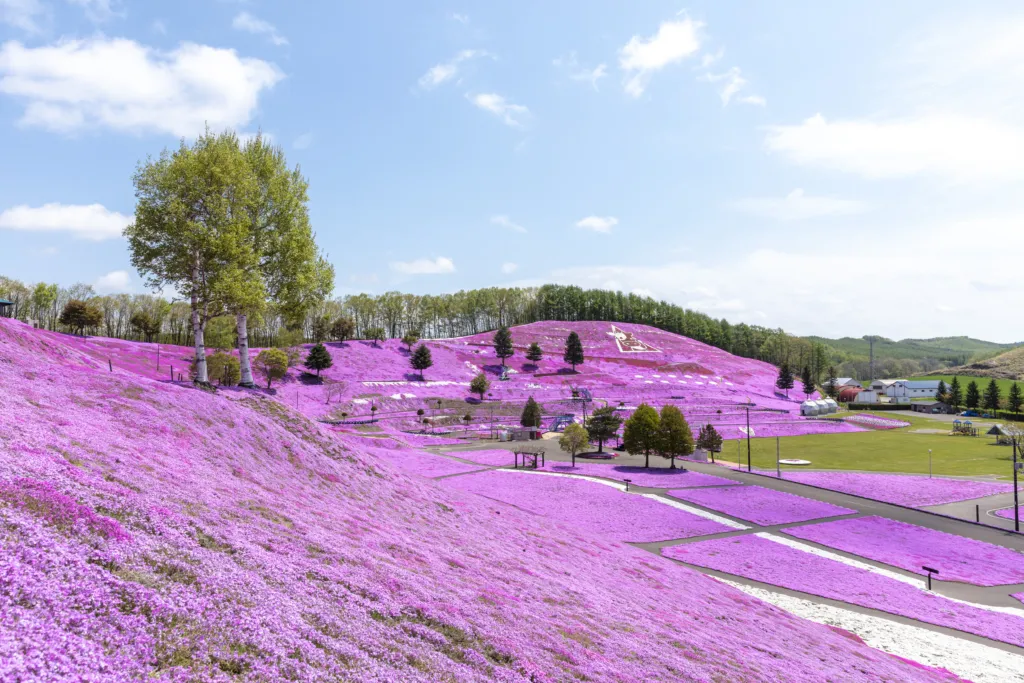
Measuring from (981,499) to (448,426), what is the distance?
212ft

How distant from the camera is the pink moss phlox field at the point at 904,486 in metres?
48.0

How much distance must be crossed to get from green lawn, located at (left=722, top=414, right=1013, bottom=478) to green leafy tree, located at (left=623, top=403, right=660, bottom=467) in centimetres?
1620

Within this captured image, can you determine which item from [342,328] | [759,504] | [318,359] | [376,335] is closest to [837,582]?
[759,504]

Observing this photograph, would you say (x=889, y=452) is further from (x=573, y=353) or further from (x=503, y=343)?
(x=503, y=343)

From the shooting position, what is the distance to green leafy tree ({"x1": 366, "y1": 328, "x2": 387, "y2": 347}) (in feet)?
403

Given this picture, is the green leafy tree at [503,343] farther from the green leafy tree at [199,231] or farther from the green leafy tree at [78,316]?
the green leafy tree at [199,231]

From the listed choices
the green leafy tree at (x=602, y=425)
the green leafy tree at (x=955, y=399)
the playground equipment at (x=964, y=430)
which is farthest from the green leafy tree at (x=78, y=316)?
the green leafy tree at (x=955, y=399)

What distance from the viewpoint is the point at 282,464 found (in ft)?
71.1

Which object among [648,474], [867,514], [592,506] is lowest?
[867,514]

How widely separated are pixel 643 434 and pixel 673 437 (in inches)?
129

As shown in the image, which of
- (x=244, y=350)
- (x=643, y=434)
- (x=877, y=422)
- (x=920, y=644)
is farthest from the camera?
(x=877, y=422)

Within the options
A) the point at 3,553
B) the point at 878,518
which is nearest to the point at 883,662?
the point at 3,553

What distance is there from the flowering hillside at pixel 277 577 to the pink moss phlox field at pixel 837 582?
770 cm

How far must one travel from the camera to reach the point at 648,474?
54.8 m
